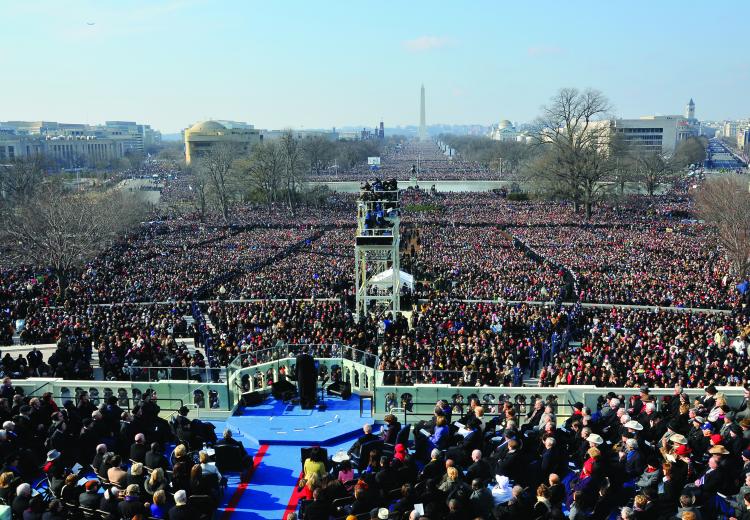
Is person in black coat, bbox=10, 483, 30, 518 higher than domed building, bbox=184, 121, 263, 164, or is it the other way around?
domed building, bbox=184, 121, 263, 164

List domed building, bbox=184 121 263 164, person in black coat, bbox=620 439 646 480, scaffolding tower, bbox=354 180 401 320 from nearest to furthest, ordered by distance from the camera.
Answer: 1. person in black coat, bbox=620 439 646 480
2. scaffolding tower, bbox=354 180 401 320
3. domed building, bbox=184 121 263 164

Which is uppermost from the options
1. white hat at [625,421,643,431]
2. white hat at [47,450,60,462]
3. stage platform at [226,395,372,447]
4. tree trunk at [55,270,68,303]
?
white hat at [625,421,643,431]

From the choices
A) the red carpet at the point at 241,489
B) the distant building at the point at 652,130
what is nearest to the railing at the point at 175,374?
the red carpet at the point at 241,489

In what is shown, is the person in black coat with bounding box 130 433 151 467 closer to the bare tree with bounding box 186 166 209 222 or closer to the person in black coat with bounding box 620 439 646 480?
the person in black coat with bounding box 620 439 646 480

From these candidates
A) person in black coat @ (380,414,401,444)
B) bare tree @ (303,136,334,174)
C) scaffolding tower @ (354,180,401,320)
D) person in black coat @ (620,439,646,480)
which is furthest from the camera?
bare tree @ (303,136,334,174)

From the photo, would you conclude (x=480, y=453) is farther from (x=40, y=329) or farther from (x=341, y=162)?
(x=341, y=162)

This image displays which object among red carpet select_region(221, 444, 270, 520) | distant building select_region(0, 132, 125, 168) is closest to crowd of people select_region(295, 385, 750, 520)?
red carpet select_region(221, 444, 270, 520)

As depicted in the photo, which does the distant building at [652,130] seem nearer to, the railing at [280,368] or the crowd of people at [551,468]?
the railing at [280,368]
